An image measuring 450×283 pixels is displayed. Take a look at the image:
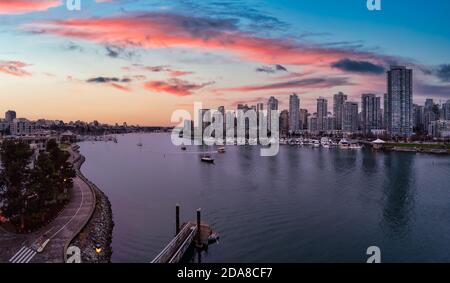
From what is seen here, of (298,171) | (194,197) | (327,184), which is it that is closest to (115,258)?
(194,197)

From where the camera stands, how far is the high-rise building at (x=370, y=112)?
278 ft

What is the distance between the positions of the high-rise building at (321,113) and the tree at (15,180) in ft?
276

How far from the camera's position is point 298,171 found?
23.0m

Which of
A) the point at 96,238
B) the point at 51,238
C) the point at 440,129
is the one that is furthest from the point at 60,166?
the point at 440,129

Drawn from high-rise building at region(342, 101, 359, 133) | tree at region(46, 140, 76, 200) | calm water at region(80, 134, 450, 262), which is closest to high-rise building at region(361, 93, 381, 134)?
high-rise building at region(342, 101, 359, 133)

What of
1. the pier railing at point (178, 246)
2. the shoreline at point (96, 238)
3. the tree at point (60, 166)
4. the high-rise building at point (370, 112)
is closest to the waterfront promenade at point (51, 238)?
the shoreline at point (96, 238)

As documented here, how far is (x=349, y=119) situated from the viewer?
8238 cm

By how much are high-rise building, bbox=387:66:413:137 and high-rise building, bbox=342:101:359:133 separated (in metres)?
10.7

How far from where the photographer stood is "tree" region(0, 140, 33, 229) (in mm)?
7383

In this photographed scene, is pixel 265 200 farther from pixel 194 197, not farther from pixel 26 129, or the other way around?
pixel 26 129

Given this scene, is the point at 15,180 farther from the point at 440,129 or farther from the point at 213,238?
the point at 440,129

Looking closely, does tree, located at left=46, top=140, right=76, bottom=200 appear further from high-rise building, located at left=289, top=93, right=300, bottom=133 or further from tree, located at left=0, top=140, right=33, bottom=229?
high-rise building, located at left=289, top=93, right=300, bottom=133

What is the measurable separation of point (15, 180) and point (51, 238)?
1.76m

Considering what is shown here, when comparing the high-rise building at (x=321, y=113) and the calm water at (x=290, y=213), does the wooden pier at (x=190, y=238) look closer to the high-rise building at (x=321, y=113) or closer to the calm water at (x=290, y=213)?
the calm water at (x=290, y=213)
